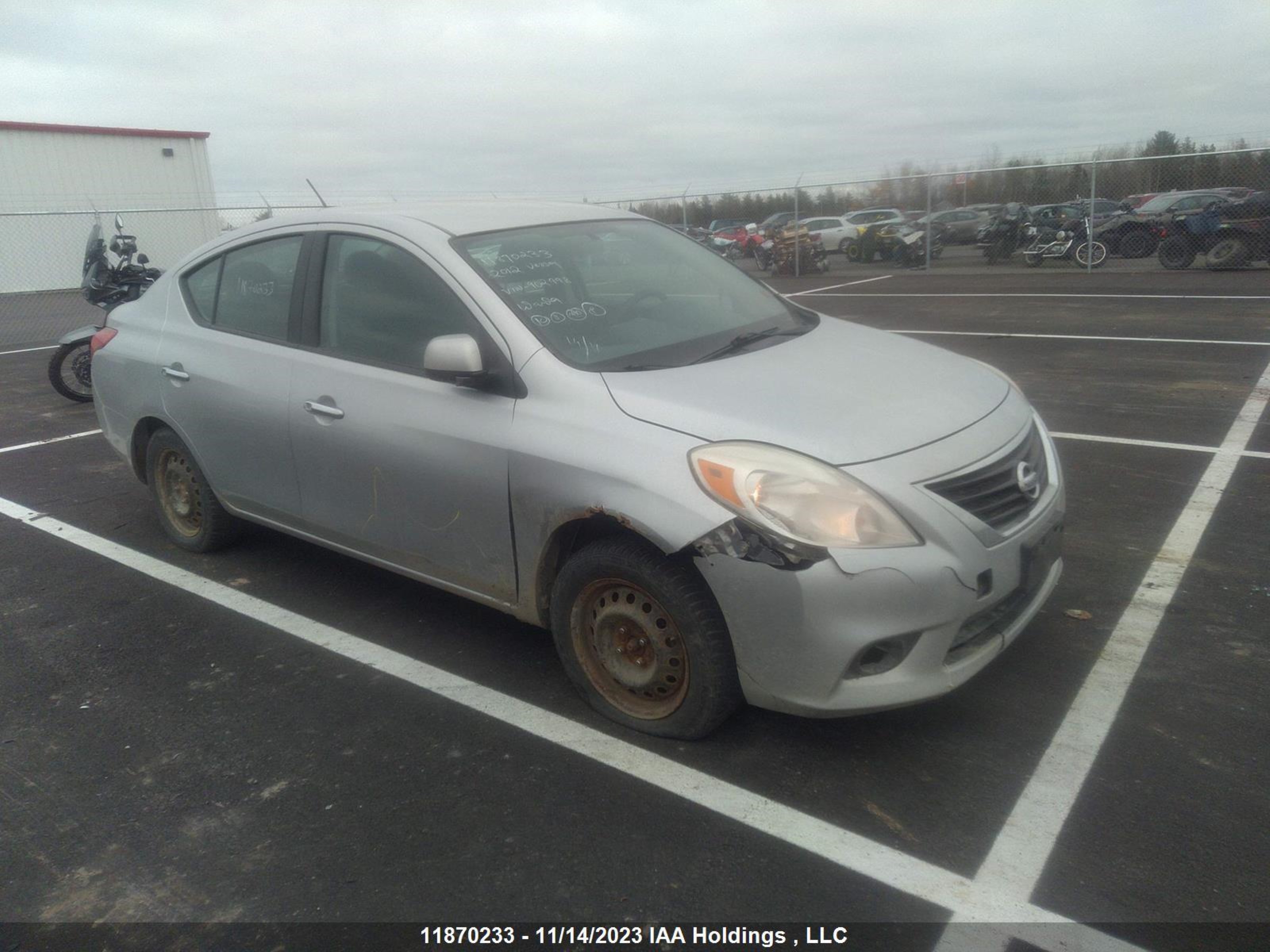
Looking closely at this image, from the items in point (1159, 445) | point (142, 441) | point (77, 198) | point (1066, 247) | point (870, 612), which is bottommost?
point (1159, 445)

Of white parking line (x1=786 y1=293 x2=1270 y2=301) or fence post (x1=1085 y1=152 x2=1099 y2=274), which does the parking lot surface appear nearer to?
white parking line (x1=786 y1=293 x2=1270 y2=301)

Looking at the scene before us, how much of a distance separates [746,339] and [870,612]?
1.38 m

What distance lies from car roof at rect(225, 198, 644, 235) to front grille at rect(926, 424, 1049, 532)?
203 centimetres

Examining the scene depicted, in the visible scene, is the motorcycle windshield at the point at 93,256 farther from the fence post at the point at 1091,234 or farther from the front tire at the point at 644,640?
the fence post at the point at 1091,234

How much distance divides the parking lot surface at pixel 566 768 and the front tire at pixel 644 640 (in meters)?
0.12

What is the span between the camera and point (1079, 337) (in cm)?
1077

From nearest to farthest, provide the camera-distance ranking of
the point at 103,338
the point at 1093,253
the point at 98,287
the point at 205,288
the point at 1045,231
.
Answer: the point at 205,288 < the point at 103,338 < the point at 98,287 < the point at 1093,253 < the point at 1045,231

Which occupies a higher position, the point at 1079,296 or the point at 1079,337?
the point at 1079,296

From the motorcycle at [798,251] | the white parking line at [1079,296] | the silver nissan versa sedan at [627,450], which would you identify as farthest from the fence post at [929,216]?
the silver nissan versa sedan at [627,450]

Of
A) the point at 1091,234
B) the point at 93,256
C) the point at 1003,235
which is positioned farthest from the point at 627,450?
the point at 1003,235

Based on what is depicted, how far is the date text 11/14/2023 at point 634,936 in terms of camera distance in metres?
2.43

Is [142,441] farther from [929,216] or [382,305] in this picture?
[929,216]

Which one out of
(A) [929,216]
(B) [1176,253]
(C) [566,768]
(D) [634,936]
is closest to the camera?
(D) [634,936]

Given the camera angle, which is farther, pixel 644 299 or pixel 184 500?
pixel 184 500
